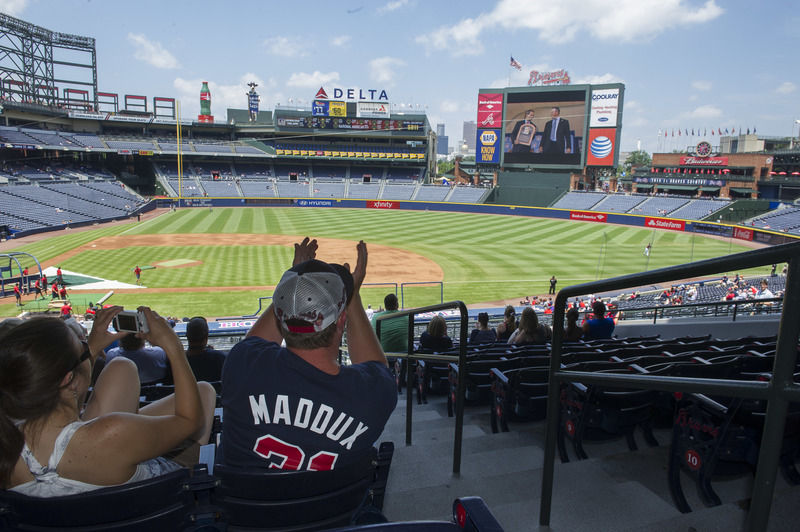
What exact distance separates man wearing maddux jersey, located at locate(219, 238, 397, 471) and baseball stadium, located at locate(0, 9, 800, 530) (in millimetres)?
252

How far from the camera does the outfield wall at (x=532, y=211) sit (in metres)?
42.8

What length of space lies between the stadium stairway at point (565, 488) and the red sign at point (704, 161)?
7368cm

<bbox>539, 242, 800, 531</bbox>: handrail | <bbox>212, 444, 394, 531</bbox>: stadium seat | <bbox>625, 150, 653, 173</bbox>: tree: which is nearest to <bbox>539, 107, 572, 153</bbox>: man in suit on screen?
<bbox>539, 242, 800, 531</bbox>: handrail

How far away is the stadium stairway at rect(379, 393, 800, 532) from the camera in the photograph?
2.55 m

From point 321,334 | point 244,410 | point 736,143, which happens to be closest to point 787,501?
point 321,334

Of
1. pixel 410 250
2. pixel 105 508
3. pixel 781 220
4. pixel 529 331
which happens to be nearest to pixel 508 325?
pixel 529 331

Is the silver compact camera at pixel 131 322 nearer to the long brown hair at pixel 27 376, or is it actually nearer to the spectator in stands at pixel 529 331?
the long brown hair at pixel 27 376

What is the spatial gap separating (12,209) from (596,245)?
158 ft

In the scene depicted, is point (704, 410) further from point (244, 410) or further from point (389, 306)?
point (389, 306)

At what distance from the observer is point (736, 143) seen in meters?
84.5

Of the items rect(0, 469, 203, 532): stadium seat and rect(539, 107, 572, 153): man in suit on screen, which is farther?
rect(539, 107, 572, 153): man in suit on screen

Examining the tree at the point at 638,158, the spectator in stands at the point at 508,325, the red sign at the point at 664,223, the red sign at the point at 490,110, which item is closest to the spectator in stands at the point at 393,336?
the spectator in stands at the point at 508,325

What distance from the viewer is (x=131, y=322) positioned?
7.93 ft

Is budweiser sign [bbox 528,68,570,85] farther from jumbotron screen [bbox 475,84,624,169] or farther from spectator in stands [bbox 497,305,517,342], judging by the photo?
spectator in stands [bbox 497,305,517,342]
